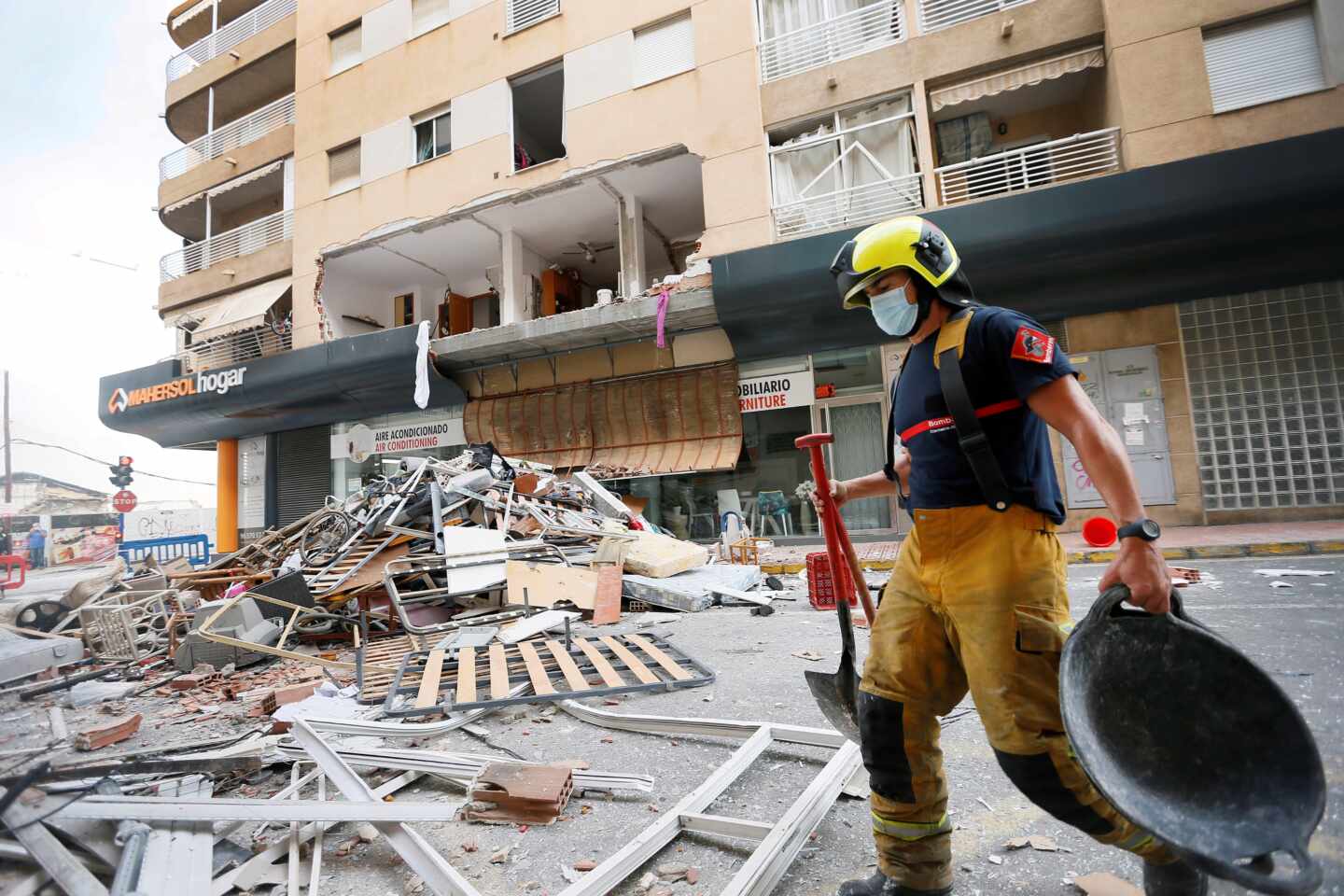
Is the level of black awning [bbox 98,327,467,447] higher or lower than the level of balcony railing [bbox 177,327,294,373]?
lower

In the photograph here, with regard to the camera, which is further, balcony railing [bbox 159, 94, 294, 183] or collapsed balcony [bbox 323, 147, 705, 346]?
balcony railing [bbox 159, 94, 294, 183]

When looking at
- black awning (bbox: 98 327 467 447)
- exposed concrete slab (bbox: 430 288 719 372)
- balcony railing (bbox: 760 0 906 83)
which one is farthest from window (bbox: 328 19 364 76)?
balcony railing (bbox: 760 0 906 83)

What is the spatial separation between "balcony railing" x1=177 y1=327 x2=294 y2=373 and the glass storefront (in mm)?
2815

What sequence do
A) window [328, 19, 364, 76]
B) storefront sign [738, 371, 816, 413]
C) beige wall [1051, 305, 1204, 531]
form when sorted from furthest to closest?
window [328, 19, 364, 76] < storefront sign [738, 371, 816, 413] < beige wall [1051, 305, 1204, 531]

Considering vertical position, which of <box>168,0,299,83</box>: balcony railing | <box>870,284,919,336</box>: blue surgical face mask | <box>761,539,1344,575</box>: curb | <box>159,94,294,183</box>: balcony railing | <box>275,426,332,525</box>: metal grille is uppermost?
<box>168,0,299,83</box>: balcony railing

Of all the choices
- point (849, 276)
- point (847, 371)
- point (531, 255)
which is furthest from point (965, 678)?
point (531, 255)

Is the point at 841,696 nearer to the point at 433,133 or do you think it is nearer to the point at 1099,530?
the point at 1099,530

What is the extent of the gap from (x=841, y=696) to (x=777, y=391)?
971 cm

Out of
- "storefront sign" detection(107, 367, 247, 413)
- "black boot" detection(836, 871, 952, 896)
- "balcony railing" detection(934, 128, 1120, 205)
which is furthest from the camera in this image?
"storefront sign" detection(107, 367, 247, 413)

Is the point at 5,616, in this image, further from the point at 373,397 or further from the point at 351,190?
the point at 351,190

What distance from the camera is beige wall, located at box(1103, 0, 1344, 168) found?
846 centimetres

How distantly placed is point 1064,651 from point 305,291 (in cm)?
1844

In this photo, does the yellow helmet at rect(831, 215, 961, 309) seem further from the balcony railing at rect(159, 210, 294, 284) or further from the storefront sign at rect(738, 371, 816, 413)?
the balcony railing at rect(159, 210, 294, 284)

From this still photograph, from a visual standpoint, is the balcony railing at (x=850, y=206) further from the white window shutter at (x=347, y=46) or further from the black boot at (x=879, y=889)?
the white window shutter at (x=347, y=46)
